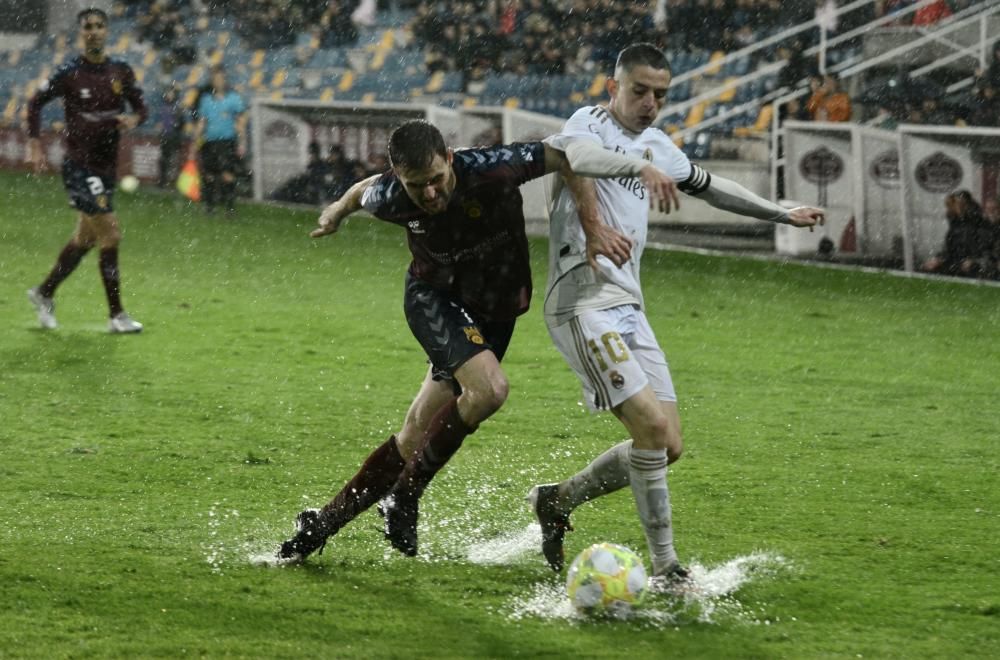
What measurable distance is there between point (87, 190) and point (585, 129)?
576 cm

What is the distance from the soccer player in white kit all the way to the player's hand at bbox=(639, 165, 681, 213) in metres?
0.07

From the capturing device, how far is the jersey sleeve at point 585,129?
464 cm

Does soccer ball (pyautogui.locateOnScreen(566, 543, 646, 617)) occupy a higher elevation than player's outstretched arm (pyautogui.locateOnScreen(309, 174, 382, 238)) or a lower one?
lower

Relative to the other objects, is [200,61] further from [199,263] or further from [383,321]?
[383,321]

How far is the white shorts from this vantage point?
4.49 m

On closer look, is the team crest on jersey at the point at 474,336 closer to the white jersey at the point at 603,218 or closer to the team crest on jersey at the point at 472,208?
the white jersey at the point at 603,218

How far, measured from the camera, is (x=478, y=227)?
4707 millimetres

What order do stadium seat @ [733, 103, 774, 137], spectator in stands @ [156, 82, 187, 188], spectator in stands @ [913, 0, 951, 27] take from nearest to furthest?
1. stadium seat @ [733, 103, 774, 137]
2. spectator in stands @ [913, 0, 951, 27]
3. spectator in stands @ [156, 82, 187, 188]

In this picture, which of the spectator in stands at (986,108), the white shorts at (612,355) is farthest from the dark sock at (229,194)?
the white shorts at (612,355)

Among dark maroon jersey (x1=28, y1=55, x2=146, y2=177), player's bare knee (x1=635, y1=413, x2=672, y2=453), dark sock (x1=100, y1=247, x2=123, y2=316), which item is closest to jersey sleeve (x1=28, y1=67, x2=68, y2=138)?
dark maroon jersey (x1=28, y1=55, x2=146, y2=177)

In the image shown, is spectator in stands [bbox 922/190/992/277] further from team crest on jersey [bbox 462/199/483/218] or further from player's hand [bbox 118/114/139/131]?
team crest on jersey [bbox 462/199/483/218]

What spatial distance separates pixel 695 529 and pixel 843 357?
4656 mm

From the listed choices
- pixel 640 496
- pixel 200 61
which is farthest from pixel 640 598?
pixel 200 61

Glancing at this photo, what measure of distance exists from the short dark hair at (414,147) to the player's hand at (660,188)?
0.63 meters
